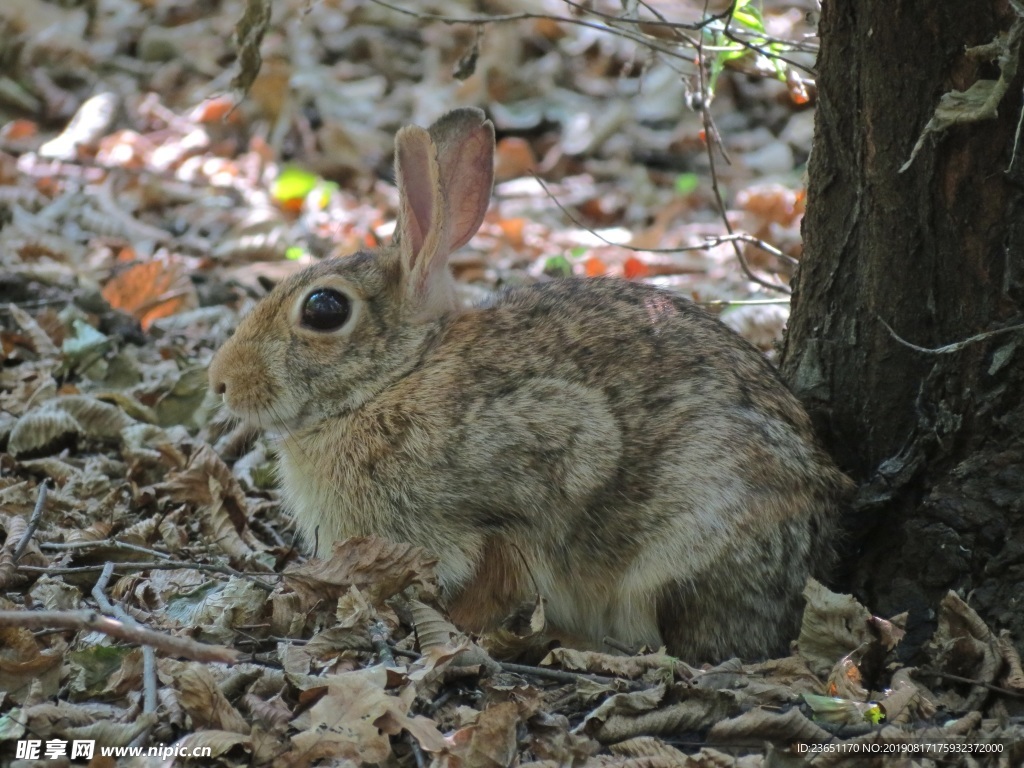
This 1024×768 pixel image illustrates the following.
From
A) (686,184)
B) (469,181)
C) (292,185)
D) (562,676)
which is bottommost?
(562,676)

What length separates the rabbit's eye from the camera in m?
5.55

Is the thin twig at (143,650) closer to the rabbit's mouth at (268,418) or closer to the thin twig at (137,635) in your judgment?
the thin twig at (137,635)

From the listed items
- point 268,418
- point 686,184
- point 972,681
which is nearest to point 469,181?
point 268,418

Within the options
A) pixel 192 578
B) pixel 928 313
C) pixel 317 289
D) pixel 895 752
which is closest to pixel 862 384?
pixel 928 313

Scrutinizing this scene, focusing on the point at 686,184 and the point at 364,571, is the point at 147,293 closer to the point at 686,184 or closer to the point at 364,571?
the point at 364,571

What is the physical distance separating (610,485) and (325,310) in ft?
5.43

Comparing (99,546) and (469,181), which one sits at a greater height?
(469,181)

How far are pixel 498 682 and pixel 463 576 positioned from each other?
0.83 meters

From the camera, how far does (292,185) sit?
36.2 feet

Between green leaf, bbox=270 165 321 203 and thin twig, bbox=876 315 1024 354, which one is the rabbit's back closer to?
thin twig, bbox=876 315 1024 354

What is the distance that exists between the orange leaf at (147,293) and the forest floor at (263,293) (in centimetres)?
3

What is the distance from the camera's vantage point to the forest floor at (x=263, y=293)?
3.98m

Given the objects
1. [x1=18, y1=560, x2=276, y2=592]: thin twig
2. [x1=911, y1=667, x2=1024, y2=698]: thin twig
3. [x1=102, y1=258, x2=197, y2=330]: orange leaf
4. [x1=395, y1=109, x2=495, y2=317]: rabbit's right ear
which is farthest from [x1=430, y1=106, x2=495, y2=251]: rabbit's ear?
[x1=102, y1=258, x2=197, y2=330]: orange leaf

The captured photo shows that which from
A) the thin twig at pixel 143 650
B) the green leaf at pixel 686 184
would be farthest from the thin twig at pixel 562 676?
the green leaf at pixel 686 184
